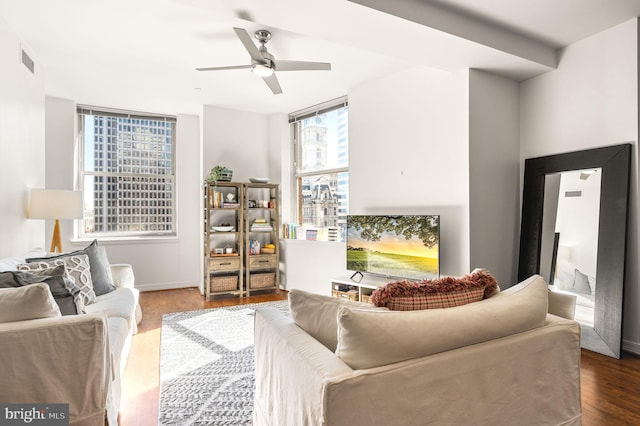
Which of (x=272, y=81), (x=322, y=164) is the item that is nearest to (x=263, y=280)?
(x=322, y=164)

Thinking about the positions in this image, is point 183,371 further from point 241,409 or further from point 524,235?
point 524,235

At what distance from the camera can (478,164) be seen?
3391 mm

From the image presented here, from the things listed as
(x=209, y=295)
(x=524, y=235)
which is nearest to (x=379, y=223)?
(x=524, y=235)

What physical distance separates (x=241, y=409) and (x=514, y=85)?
370cm

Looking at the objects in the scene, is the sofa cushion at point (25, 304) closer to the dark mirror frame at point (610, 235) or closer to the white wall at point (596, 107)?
the dark mirror frame at point (610, 235)

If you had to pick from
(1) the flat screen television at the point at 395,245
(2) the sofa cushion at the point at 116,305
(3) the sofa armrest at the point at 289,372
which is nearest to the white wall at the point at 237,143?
(1) the flat screen television at the point at 395,245

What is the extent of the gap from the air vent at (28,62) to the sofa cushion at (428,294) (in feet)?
12.4

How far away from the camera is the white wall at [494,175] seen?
3.38m

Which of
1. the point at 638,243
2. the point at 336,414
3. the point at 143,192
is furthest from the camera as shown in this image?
the point at 143,192

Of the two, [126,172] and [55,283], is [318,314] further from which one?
[126,172]

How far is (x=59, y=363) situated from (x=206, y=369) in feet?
4.15

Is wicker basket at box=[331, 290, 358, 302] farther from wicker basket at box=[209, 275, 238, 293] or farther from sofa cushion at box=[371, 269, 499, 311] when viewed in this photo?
sofa cushion at box=[371, 269, 499, 311]

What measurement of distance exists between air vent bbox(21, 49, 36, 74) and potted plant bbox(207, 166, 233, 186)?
2093mm

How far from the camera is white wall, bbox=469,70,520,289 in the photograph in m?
3.38
